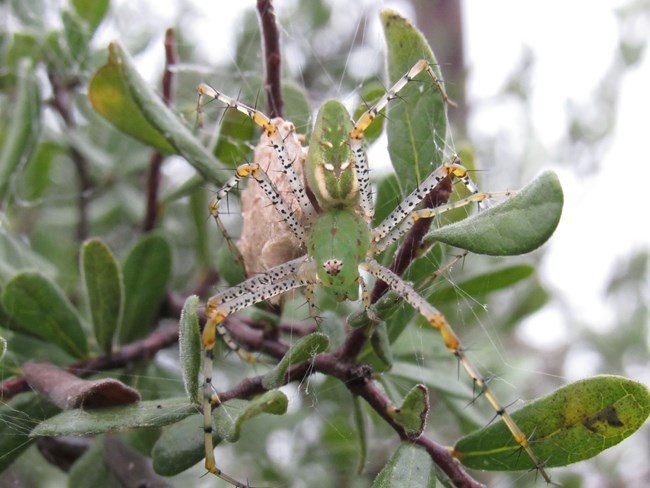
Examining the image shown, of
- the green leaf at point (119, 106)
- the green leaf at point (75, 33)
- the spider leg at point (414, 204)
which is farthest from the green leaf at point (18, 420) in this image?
the green leaf at point (75, 33)

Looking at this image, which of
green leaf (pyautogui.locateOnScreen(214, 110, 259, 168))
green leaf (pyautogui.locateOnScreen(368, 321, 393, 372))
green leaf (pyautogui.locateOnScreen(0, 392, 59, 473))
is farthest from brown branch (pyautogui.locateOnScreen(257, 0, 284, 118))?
green leaf (pyautogui.locateOnScreen(0, 392, 59, 473))

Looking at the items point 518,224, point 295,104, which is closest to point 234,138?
point 295,104

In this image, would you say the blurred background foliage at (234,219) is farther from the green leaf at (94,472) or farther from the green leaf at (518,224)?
the green leaf at (518,224)

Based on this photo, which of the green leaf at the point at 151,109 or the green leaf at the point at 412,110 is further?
the green leaf at the point at 151,109

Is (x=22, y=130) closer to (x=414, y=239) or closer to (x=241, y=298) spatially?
(x=241, y=298)

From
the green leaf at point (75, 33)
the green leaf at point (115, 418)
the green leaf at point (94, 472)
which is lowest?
the green leaf at point (94, 472)

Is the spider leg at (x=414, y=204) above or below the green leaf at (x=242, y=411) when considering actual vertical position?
above

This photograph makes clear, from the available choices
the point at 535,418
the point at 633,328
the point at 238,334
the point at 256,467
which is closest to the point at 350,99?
the point at 238,334
